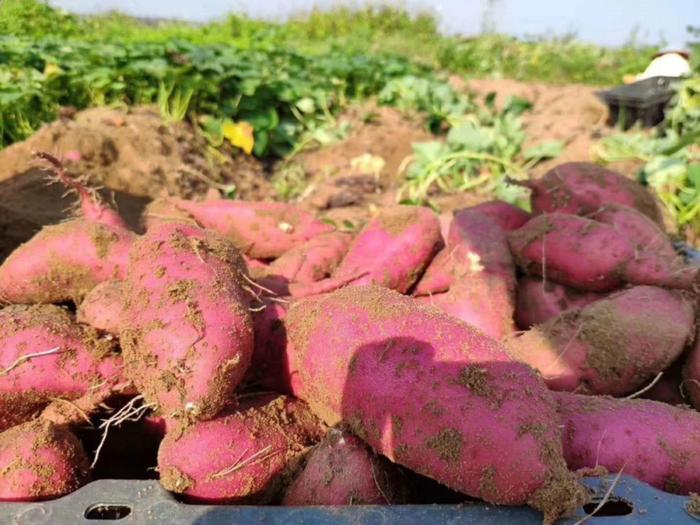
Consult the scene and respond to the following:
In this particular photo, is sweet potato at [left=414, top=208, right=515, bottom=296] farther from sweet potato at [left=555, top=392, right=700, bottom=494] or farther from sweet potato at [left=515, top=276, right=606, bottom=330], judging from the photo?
sweet potato at [left=555, top=392, right=700, bottom=494]

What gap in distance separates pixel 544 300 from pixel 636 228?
313 millimetres

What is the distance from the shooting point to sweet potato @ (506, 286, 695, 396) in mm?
1330

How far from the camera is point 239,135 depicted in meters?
4.90

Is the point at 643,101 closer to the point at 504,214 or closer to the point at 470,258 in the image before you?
the point at 504,214

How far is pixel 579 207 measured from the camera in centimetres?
185

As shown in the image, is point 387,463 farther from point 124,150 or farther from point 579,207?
point 124,150

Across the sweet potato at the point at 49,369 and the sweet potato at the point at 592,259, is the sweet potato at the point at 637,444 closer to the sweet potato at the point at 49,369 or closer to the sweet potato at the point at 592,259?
the sweet potato at the point at 592,259

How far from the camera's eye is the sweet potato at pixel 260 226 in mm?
1857

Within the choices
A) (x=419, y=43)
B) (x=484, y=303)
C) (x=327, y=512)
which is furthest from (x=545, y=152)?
(x=419, y=43)

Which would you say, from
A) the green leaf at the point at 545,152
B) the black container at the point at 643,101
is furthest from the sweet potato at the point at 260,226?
the black container at the point at 643,101

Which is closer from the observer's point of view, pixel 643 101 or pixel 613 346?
pixel 613 346

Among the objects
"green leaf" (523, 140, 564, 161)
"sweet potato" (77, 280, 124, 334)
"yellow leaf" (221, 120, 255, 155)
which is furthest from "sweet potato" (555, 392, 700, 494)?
"yellow leaf" (221, 120, 255, 155)

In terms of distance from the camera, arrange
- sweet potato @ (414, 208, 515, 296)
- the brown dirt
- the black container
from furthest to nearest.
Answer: the black container
the brown dirt
sweet potato @ (414, 208, 515, 296)

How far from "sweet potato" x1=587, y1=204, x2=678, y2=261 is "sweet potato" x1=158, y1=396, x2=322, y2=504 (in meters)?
1.00
